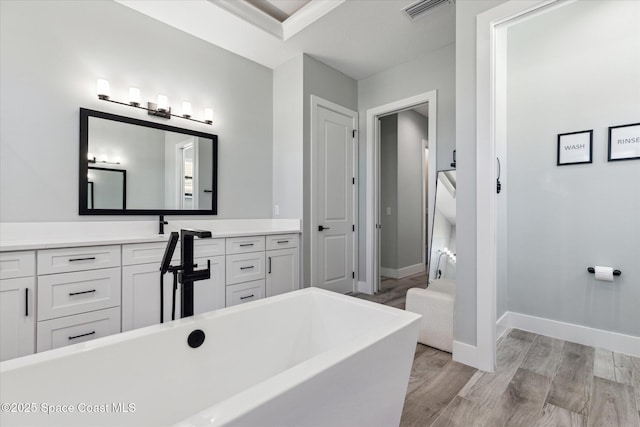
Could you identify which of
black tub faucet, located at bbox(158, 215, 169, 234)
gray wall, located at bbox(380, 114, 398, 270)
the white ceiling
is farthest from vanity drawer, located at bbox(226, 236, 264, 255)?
gray wall, located at bbox(380, 114, 398, 270)

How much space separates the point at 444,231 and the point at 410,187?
6.38ft

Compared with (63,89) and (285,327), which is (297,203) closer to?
(285,327)

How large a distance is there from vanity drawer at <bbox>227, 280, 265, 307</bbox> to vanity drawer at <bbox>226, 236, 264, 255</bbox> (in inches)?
12.3

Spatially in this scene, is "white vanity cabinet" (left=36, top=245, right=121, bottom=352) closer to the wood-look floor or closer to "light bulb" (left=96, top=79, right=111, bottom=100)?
"light bulb" (left=96, top=79, right=111, bottom=100)

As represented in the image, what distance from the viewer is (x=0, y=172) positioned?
201 centimetres

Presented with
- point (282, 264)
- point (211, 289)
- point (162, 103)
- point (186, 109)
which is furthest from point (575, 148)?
point (162, 103)

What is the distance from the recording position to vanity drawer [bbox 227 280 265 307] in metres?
2.68

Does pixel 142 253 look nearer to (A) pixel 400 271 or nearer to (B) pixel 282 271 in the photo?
(B) pixel 282 271

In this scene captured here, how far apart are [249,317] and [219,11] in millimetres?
2601

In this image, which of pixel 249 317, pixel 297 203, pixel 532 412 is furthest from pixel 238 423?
pixel 297 203

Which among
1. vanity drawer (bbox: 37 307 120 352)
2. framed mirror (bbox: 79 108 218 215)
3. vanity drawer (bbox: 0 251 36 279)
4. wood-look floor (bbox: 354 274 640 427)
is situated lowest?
wood-look floor (bbox: 354 274 640 427)

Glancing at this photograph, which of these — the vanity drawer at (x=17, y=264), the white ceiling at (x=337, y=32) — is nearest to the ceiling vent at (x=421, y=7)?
the white ceiling at (x=337, y=32)

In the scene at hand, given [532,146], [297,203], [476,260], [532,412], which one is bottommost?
[532,412]

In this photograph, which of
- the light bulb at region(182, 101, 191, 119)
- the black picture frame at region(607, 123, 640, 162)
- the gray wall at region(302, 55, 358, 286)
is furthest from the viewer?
the gray wall at region(302, 55, 358, 286)
